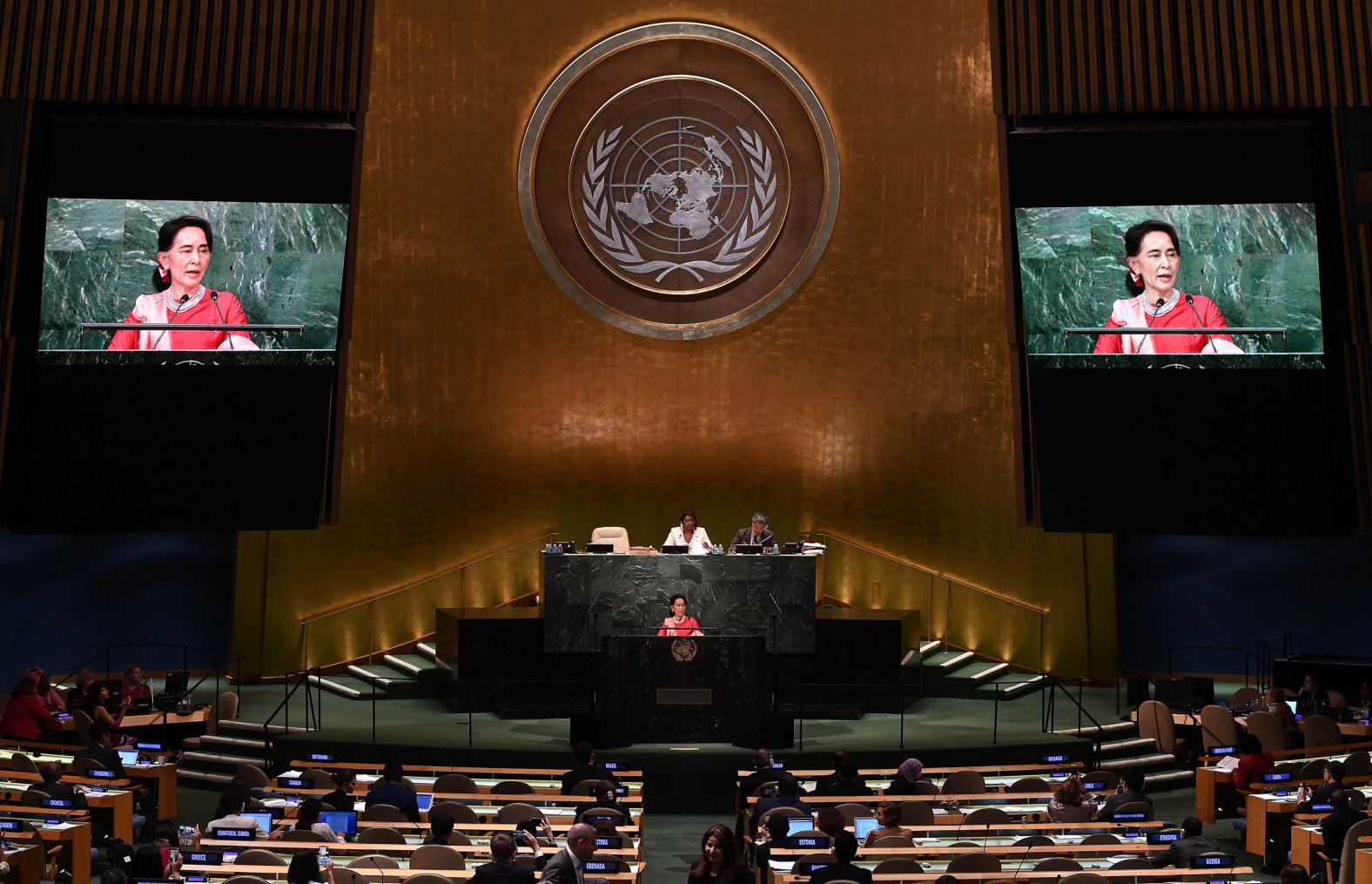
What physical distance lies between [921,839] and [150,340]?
9090mm

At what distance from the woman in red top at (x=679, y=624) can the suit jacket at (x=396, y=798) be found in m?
4.41

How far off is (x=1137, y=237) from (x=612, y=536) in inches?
240

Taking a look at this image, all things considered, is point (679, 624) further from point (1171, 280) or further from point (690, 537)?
point (1171, 280)

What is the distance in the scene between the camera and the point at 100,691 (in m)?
14.2

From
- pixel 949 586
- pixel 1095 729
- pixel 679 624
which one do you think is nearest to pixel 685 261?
pixel 949 586

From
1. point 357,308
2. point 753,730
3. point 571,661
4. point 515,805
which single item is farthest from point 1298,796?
point 357,308

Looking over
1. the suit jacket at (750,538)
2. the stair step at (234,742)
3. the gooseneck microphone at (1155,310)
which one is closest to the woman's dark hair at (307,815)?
the stair step at (234,742)

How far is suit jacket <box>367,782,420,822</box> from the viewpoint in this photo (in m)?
10.2

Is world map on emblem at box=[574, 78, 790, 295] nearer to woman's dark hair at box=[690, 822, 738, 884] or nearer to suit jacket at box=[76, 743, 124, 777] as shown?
suit jacket at box=[76, 743, 124, 777]

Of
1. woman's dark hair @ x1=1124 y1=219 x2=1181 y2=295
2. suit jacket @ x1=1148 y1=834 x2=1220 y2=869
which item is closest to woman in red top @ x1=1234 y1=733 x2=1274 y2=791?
suit jacket @ x1=1148 y1=834 x2=1220 y2=869

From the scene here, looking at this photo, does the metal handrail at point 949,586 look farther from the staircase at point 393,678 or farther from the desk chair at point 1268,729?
the staircase at point 393,678

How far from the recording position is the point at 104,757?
12.0m

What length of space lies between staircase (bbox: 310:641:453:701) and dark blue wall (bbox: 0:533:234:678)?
4.46 ft

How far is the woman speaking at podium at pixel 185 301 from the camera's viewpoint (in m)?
15.2
